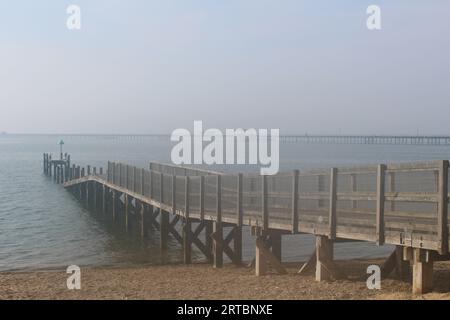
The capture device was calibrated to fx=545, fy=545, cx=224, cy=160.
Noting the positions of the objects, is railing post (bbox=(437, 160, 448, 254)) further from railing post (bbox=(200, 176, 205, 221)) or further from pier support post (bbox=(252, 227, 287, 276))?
railing post (bbox=(200, 176, 205, 221))

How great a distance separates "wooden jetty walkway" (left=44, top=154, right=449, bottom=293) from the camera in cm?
977

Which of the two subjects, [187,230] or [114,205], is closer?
[187,230]

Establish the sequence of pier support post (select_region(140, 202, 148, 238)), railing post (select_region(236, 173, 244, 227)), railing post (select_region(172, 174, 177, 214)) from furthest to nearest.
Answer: pier support post (select_region(140, 202, 148, 238)) < railing post (select_region(172, 174, 177, 214)) < railing post (select_region(236, 173, 244, 227))

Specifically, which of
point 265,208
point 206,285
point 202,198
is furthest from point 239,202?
point 206,285

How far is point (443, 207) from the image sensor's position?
909cm

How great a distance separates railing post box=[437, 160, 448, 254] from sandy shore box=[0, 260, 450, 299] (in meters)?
0.90

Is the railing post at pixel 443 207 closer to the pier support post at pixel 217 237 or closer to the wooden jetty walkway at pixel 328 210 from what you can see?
the wooden jetty walkway at pixel 328 210

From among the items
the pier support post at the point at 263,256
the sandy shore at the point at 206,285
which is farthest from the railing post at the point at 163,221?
the pier support post at the point at 263,256

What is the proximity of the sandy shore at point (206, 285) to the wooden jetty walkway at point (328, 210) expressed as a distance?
63 centimetres

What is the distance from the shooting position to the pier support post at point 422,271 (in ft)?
31.8

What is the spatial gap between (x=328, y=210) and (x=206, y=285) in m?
3.63

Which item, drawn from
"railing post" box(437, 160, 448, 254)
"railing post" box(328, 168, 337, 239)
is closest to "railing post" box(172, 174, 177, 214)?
"railing post" box(328, 168, 337, 239)

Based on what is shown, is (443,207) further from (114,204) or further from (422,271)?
(114,204)

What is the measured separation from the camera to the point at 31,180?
62562mm
